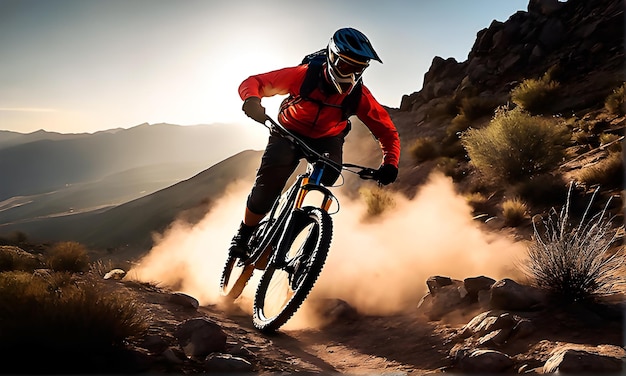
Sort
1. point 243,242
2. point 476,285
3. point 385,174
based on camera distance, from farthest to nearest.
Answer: point 243,242, point 476,285, point 385,174

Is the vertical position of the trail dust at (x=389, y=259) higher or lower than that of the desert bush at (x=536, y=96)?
lower

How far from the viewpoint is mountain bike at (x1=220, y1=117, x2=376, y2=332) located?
187 inches

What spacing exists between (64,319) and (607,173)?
10.3 meters

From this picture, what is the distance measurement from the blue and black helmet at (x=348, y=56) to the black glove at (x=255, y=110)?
89 cm

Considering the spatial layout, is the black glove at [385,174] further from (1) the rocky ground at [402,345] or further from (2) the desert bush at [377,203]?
(2) the desert bush at [377,203]

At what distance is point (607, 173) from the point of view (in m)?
9.80

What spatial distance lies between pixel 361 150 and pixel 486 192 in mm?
15855

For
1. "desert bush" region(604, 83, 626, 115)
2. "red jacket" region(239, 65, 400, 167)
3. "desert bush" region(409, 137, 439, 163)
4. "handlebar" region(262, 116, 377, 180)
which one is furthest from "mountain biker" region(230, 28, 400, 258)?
"desert bush" region(409, 137, 439, 163)

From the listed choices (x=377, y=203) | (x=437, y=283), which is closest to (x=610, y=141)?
(x=377, y=203)

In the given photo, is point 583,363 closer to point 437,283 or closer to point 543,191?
point 437,283

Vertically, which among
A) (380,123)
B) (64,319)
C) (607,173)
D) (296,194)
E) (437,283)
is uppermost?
(607,173)

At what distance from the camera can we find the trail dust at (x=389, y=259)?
293 inches

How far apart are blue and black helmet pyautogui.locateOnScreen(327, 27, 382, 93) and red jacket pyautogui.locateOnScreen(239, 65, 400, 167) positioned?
15.8 inches

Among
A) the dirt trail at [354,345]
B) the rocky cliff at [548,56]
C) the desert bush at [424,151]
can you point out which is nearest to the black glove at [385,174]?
the dirt trail at [354,345]
